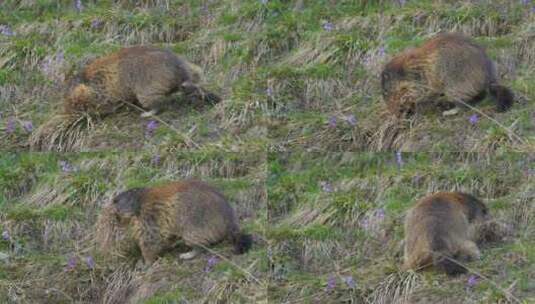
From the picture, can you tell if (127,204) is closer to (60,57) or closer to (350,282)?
(350,282)

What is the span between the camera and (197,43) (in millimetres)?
10672

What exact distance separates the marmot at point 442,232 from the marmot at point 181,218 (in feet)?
4.56

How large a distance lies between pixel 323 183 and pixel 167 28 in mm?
2522

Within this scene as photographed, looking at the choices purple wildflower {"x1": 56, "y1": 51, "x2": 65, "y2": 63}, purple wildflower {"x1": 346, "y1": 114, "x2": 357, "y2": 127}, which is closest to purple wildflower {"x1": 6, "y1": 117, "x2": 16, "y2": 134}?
purple wildflower {"x1": 56, "y1": 51, "x2": 65, "y2": 63}

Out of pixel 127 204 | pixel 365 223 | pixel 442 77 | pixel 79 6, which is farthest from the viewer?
pixel 79 6

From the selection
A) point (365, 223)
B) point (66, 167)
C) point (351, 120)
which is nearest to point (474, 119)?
point (351, 120)

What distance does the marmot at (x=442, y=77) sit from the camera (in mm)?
9188

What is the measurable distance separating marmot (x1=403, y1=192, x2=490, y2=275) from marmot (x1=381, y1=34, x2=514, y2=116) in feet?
2.82

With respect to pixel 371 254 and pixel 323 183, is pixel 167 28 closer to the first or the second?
pixel 323 183

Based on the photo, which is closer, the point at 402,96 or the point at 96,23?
the point at 402,96

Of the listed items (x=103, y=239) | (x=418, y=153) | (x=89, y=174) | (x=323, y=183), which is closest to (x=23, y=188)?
(x=89, y=174)

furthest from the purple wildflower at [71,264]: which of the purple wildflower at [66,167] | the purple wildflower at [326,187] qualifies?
the purple wildflower at [326,187]

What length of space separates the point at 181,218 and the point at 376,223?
1.85 meters

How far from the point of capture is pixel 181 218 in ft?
29.0
